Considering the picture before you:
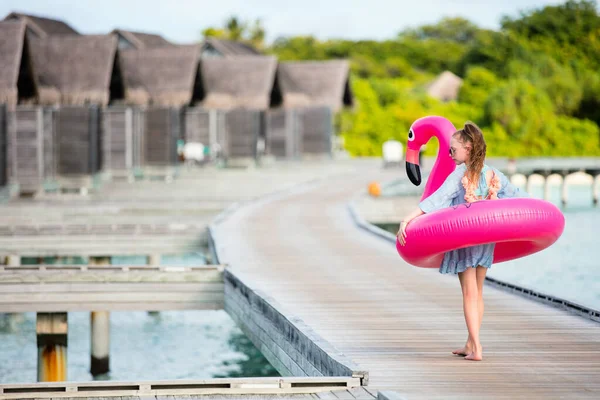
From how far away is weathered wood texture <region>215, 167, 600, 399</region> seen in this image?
7133mm

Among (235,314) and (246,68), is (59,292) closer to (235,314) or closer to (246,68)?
(235,314)

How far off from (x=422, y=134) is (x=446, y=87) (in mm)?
81594

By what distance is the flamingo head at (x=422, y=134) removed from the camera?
835 centimetres

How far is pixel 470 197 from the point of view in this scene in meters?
7.66

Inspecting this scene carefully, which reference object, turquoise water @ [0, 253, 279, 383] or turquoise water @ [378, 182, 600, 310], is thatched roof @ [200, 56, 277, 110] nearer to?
turquoise water @ [378, 182, 600, 310]

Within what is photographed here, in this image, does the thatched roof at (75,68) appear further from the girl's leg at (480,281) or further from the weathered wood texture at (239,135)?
the girl's leg at (480,281)

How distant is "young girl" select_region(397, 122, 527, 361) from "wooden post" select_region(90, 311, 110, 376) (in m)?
10.2

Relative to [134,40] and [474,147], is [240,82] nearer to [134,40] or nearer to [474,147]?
[134,40]

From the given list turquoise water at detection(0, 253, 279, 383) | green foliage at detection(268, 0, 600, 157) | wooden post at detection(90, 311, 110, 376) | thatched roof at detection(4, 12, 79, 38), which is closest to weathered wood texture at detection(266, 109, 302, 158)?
thatched roof at detection(4, 12, 79, 38)

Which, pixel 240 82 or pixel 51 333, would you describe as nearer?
pixel 51 333

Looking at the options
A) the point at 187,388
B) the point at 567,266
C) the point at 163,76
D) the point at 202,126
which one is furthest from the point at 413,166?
the point at 202,126

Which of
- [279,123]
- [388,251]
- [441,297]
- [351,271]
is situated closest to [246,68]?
[279,123]

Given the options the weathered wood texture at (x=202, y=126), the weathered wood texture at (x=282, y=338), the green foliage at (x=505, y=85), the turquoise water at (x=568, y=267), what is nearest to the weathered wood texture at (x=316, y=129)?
the weathered wood texture at (x=202, y=126)

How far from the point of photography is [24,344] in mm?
20891
